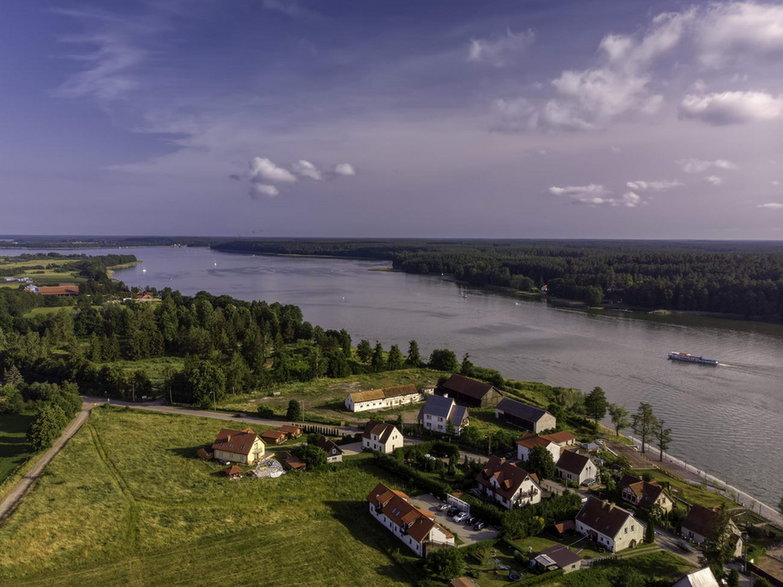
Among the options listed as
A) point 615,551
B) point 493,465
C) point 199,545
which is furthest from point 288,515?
point 615,551

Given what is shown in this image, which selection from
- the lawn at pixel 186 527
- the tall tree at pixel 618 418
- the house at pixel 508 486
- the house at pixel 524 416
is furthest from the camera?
the tall tree at pixel 618 418

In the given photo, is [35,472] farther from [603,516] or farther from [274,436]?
[603,516]

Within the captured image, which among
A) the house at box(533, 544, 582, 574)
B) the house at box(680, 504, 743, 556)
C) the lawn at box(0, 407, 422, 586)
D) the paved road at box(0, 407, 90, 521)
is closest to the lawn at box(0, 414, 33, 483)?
the paved road at box(0, 407, 90, 521)

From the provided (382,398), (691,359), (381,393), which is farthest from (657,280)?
(382,398)

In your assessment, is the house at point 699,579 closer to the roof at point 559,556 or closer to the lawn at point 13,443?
the roof at point 559,556

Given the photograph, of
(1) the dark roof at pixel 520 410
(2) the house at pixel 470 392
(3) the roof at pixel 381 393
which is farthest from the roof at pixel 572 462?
(3) the roof at pixel 381 393

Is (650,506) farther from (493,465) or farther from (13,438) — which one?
(13,438)
